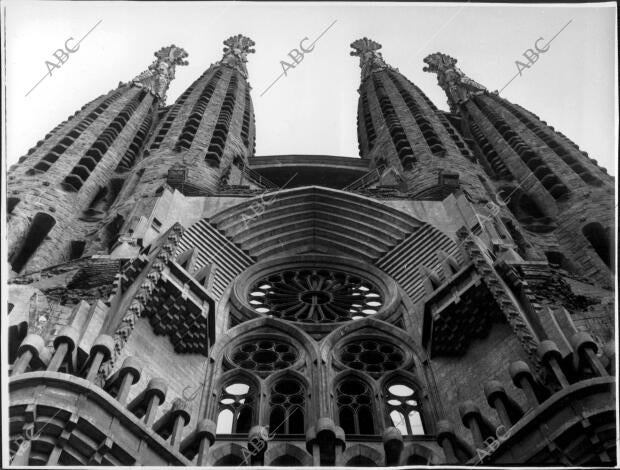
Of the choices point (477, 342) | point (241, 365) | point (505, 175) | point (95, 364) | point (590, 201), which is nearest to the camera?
point (95, 364)

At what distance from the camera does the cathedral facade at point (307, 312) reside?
36.6ft

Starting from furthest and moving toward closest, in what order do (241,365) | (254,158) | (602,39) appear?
(254,158) < (241,365) < (602,39)

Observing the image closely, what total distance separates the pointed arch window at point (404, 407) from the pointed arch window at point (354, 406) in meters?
0.35

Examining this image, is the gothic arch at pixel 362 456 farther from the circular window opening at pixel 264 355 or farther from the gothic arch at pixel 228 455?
the circular window opening at pixel 264 355

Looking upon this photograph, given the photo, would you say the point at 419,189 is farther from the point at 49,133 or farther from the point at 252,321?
the point at 49,133

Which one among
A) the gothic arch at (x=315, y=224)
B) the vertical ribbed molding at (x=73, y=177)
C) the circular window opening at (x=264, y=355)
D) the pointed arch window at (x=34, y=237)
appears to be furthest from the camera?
the vertical ribbed molding at (x=73, y=177)

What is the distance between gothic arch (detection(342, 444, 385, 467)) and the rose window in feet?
15.7

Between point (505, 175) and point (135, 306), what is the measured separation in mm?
17873

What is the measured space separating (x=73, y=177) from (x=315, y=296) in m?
9.29

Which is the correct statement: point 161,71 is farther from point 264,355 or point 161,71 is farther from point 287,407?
point 287,407

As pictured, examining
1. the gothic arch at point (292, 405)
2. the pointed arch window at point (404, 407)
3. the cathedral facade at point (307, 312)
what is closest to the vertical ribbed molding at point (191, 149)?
the cathedral facade at point (307, 312)

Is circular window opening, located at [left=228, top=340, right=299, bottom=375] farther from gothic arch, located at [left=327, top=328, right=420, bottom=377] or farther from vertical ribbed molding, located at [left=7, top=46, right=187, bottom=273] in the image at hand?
vertical ribbed molding, located at [left=7, top=46, right=187, bottom=273]

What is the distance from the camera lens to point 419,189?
976 inches

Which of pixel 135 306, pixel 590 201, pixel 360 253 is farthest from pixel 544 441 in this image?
pixel 590 201
